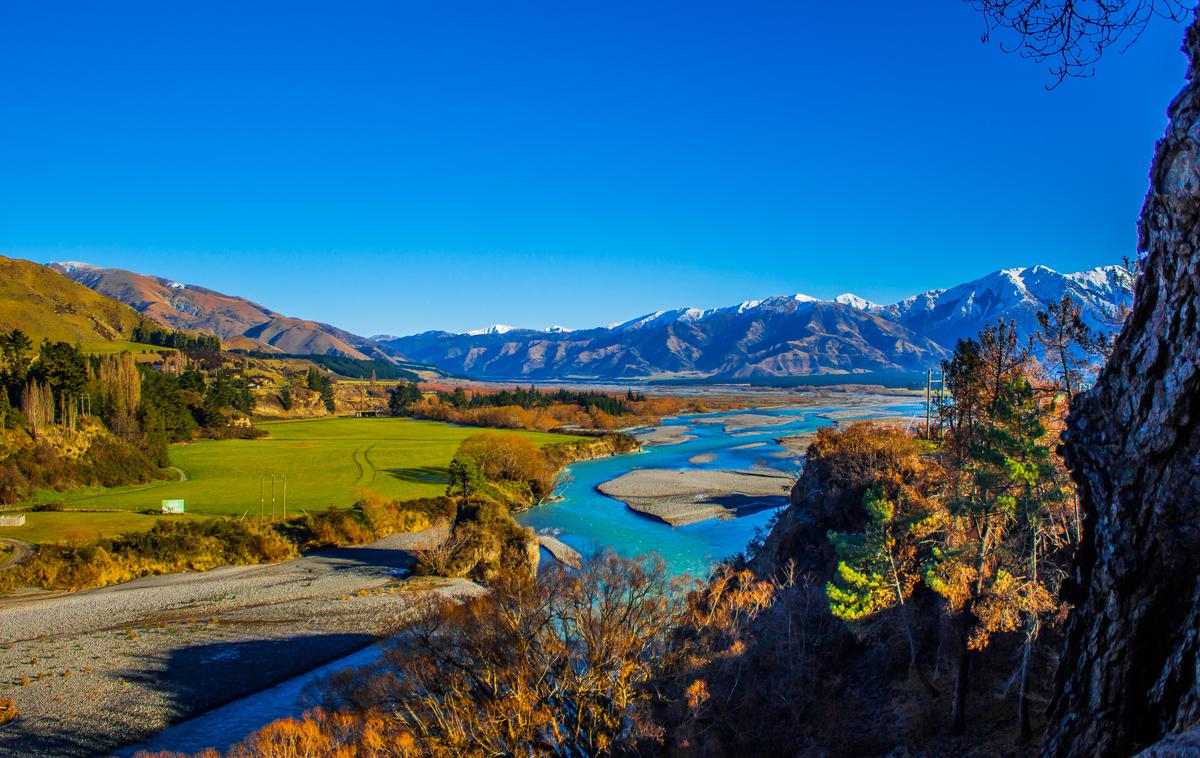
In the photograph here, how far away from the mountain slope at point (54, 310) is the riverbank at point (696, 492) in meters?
108

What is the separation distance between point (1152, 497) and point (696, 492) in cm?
5522

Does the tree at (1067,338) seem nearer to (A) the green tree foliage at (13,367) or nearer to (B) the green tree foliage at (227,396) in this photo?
(A) the green tree foliage at (13,367)

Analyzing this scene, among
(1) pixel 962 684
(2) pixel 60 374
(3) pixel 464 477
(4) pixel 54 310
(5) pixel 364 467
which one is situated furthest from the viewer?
(4) pixel 54 310

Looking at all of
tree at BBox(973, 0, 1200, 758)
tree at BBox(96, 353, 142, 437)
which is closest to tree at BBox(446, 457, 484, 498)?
tree at BBox(96, 353, 142, 437)

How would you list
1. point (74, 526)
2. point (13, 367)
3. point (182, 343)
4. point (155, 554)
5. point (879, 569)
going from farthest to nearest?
point (182, 343)
point (13, 367)
point (74, 526)
point (155, 554)
point (879, 569)

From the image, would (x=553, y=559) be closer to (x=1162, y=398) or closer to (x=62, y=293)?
(x=1162, y=398)

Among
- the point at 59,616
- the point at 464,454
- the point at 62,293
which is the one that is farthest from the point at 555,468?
the point at 62,293

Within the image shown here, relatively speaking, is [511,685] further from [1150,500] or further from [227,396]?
[227,396]

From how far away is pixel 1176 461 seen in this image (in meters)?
4.18

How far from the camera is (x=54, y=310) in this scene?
14038 centimetres

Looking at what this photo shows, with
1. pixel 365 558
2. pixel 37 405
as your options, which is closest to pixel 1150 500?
pixel 365 558

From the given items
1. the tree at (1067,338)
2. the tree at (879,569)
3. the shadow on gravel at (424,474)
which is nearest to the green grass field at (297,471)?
the shadow on gravel at (424,474)

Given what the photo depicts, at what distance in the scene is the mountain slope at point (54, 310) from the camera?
12194 cm

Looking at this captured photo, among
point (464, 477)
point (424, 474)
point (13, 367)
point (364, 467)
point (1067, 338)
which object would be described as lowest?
point (424, 474)
